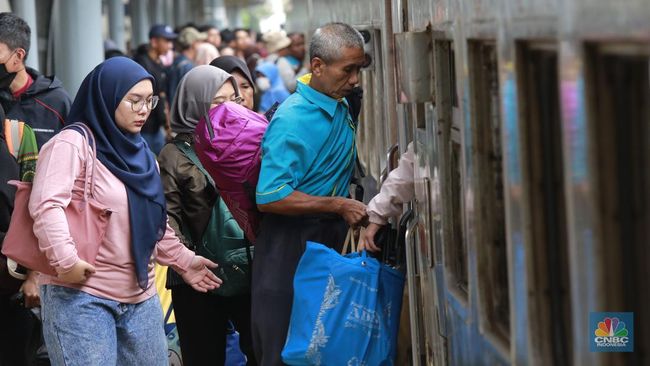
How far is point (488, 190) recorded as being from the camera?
3086mm

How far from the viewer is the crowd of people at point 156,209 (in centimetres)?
475

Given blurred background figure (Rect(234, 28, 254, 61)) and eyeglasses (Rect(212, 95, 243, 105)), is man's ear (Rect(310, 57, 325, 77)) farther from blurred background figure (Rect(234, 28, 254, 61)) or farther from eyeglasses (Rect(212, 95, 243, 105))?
blurred background figure (Rect(234, 28, 254, 61))

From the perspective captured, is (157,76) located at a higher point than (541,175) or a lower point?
higher

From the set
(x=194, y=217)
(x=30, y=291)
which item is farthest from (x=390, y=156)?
(x=30, y=291)

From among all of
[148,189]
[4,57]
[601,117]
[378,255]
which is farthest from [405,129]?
[601,117]

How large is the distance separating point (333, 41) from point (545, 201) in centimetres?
289

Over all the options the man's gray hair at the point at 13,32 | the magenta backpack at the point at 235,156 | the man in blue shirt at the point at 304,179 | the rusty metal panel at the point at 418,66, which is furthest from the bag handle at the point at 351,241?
the man's gray hair at the point at 13,32

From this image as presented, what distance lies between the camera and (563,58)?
6.95ft

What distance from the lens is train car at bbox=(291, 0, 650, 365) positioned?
6.57ft

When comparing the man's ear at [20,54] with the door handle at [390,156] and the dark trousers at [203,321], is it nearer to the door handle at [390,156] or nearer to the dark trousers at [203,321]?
the dark trousers at [203,321]

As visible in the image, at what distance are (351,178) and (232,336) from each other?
4.86ft

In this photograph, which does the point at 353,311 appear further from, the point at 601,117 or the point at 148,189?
the point at 601,117

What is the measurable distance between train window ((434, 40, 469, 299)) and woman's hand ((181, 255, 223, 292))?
1.75m

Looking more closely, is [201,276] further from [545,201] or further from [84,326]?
[545,201]
